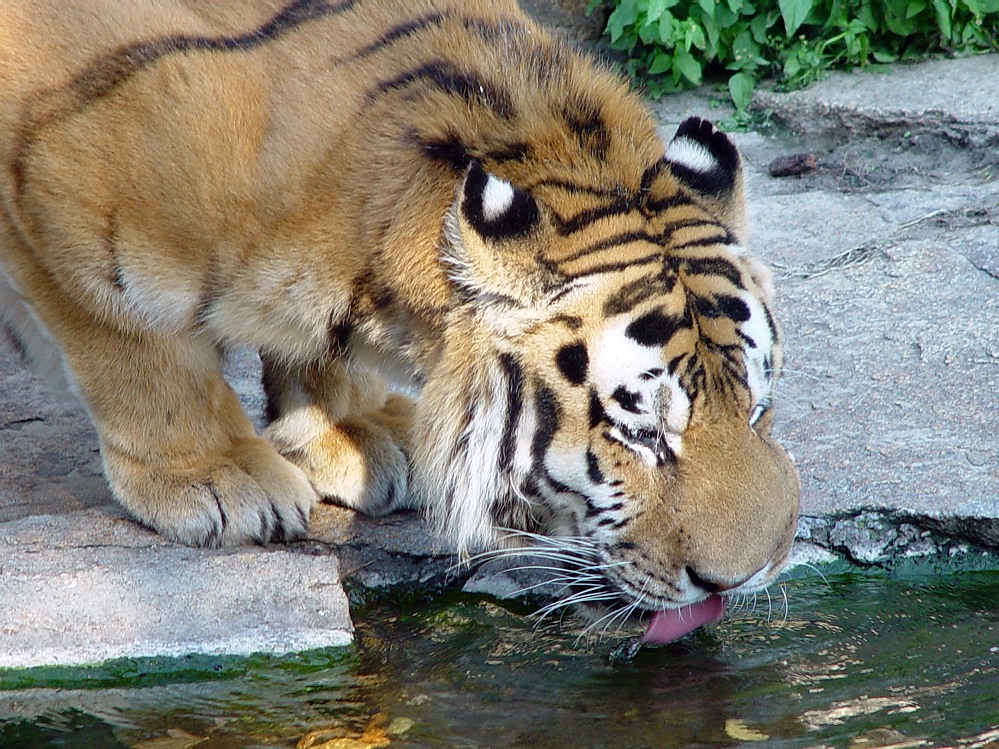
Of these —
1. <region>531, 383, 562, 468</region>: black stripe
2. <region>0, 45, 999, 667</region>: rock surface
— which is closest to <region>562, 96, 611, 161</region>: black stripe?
<region>531, 383, 562, 468</region>: black stripe

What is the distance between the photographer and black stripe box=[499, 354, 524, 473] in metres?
2.68

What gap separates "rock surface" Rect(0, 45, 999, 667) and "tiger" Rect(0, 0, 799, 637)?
0.25m

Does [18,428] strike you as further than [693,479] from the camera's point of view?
Yes

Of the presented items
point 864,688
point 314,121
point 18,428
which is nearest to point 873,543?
point 864,688

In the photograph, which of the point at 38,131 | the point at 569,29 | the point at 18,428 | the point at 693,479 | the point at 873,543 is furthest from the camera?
the point at 569,29

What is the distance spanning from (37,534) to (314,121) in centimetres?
127

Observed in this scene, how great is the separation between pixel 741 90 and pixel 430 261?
402cm

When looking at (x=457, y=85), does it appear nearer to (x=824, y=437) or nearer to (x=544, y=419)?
(x=544, y=419)

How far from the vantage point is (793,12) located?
20.1ft

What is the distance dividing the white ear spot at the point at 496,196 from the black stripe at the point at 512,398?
0.31 meters

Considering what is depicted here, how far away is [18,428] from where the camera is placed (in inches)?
164

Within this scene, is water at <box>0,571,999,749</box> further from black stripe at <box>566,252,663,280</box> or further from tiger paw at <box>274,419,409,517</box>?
black stripe at <box>566,252,663,280</box>

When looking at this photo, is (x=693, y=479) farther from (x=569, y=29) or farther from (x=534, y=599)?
(x=569, y=29)

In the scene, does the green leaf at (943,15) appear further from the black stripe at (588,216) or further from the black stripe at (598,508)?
the black stripe at (598,508)
